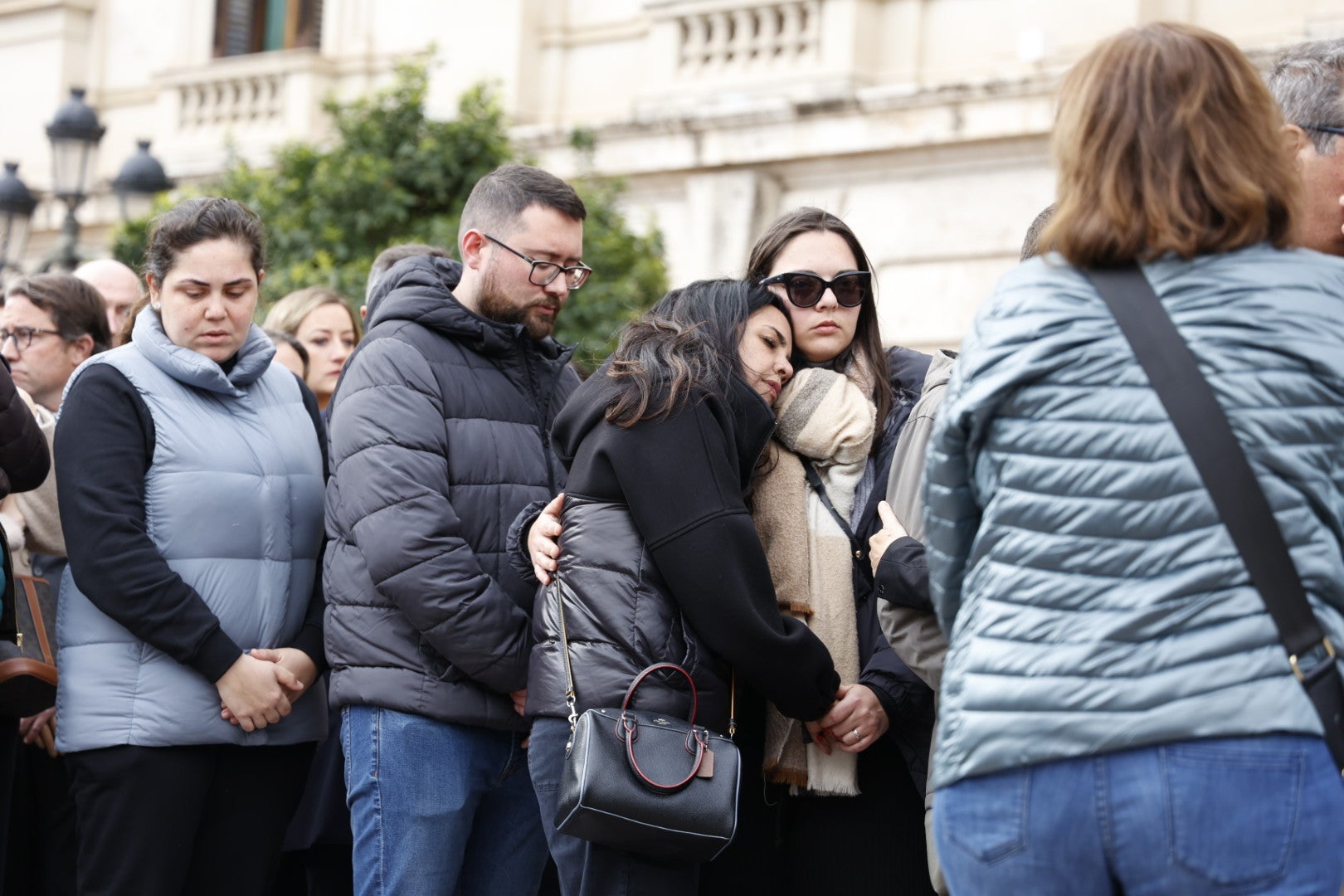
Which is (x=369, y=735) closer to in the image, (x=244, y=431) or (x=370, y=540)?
(x=370, y=540)

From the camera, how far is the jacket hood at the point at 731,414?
3496mm

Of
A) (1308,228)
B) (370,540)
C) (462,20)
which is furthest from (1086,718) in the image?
(462,20)

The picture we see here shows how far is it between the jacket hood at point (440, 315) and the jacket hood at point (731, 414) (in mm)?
633

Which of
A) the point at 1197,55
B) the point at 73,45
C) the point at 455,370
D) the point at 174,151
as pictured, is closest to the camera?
the point at 1197,55

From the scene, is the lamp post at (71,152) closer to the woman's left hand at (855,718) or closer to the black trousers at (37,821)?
the black trousers at (37,821)

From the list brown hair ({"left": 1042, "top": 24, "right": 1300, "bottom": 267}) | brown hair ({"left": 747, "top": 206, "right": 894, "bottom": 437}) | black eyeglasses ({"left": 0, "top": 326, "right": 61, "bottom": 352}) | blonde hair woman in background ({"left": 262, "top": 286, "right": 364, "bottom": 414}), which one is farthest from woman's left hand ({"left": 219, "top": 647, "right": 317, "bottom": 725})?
brown hair ({"left": 1042, "top": 24, "right": 1300, "bottom": 267})

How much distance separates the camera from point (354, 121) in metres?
9.06

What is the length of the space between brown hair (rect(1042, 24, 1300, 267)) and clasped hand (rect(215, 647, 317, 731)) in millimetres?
2402

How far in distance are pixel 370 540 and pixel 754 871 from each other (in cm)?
119

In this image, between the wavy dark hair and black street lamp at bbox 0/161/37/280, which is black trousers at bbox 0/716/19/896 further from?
black street lamp at bbox 0/161/37/280

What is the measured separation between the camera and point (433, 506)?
12.5 feet

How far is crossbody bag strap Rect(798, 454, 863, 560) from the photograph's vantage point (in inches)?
147

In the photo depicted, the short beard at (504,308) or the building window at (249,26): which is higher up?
the building window at (249,26)

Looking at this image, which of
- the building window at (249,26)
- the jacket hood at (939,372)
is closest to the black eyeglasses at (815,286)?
the jacket hood at (939,372)
